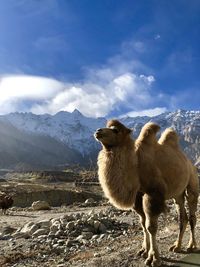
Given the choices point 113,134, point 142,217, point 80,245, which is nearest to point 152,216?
point 142,217

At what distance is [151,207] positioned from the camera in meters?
9.54

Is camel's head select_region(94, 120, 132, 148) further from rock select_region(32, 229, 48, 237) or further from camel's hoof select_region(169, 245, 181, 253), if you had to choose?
rock select_region(32, 229, 48, 237)


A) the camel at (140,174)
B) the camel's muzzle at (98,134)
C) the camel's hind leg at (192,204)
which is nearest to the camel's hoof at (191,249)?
the camel's hind leg at (192,204)

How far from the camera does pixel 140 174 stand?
9789 millimetres

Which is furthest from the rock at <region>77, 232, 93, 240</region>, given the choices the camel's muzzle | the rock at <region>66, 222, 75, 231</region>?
the camel's muzzle

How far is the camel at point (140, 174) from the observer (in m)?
9.52

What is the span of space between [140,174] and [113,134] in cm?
104

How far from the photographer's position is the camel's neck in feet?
31.1

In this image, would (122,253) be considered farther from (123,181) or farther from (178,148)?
(178,148)

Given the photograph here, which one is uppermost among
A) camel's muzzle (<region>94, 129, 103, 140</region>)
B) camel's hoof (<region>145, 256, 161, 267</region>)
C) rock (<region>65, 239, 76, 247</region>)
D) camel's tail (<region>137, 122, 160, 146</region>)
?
camel's tail (<region>137, 122, 160, 146</region>)

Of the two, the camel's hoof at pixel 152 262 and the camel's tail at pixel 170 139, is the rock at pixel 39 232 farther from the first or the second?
the camel's hoof at pixel 152 262

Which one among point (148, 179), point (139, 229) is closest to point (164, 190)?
point (148, 179)

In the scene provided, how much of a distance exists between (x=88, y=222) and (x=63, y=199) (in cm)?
4137

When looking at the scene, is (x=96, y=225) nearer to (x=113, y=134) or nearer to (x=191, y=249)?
(x=191, y=249)
